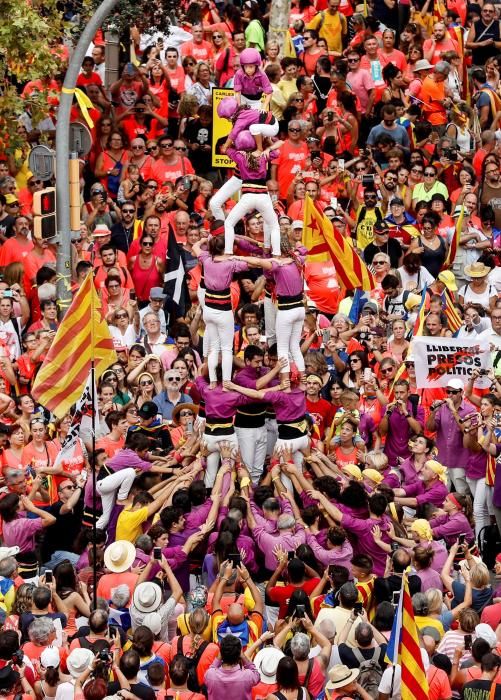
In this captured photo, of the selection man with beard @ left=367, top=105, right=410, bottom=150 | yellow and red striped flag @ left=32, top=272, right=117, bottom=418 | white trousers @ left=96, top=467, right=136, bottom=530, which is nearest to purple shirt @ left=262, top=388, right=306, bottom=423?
white trousers @ left=96, top=467, right=136, bottom=530

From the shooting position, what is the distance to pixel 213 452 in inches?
789

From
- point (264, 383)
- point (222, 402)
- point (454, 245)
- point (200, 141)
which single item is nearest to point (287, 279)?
point (264, 383)

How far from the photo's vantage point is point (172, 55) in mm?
28125

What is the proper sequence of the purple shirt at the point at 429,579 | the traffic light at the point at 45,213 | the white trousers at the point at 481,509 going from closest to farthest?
the purple shirt at the point at 429,579
the white trousers at the point at 481,509
the traffic light at the point at 45,213

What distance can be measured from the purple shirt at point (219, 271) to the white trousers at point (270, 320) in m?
0.78

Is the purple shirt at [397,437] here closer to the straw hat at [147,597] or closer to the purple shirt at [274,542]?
the purple shirt at [274,542]

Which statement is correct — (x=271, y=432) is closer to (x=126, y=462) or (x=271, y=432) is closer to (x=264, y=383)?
(x=264, y=383)

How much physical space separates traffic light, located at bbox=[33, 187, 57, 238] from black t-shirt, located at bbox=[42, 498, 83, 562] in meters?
3.71

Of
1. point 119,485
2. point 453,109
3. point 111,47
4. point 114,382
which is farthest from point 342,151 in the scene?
point 119,485

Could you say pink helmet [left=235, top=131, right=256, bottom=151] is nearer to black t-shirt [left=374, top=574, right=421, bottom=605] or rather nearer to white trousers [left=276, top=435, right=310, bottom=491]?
white trousers [left=276, top=435, right=310, bottom=491]

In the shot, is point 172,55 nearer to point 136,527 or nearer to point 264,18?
point 264,18

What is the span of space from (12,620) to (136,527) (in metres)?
2.38

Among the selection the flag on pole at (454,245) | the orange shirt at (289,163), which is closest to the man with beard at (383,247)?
the flag on pole at (454,245)

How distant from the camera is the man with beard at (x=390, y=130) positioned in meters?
26.9
